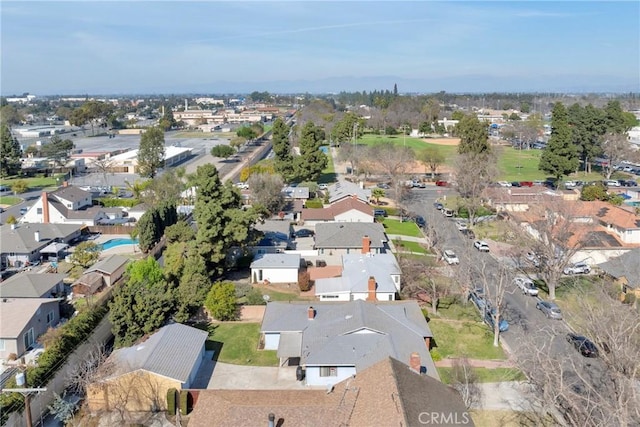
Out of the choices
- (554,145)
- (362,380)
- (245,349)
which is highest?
(554,145)

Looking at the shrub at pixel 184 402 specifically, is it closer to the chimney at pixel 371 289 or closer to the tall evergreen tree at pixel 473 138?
the chimney at pixel 371 289

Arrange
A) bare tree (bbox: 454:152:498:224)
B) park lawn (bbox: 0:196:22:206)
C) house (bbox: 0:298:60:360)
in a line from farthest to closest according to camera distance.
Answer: park lawn (bbox: 0:196:22:206) < bare tree (bbox: 454:152:498:224) < house (bbox: 0:298:60:360)

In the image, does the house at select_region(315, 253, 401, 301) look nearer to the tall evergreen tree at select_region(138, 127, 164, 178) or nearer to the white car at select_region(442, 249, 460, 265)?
the white car at select_region(442, 249, 460, 265)

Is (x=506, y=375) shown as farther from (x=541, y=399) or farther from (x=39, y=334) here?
(x=39, y=334)

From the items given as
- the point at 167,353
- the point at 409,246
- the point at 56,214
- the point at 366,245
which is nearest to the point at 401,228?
the point at 409,246

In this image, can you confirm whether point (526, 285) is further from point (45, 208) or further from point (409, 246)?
point (45, 208)

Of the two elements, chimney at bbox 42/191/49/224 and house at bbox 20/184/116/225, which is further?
house at bbox 20/184/116/225

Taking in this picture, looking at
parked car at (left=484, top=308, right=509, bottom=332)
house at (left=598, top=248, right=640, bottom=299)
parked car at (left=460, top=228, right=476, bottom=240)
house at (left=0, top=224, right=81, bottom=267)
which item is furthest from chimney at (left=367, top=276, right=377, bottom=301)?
house at (left=0, top=224, right=81, bottom=267)

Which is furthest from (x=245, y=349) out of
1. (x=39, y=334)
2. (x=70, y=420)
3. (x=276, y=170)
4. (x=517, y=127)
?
(x=517, y=127)
